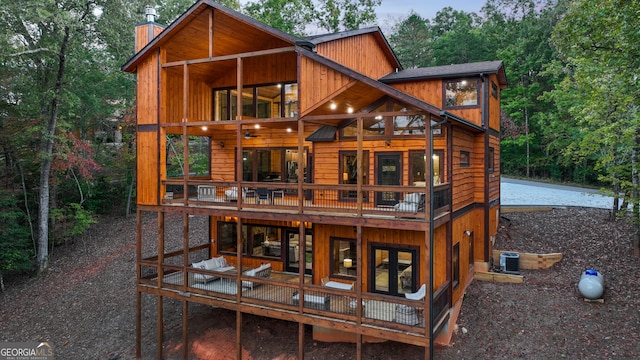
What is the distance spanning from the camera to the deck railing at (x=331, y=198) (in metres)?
9.91

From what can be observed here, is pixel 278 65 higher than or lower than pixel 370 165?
higher

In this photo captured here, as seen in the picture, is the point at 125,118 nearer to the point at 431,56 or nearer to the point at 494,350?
the point at 494,350

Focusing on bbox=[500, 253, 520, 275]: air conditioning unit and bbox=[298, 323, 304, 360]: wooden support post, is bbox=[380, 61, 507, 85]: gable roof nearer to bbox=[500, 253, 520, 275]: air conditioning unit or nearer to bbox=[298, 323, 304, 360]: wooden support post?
bbox=[500, 253, 520, 275]: air conditioning unit

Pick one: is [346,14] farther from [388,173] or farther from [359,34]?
[388,173]

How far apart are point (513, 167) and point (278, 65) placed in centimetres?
3053

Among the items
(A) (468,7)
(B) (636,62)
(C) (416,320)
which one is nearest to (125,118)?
(C) (416,320)

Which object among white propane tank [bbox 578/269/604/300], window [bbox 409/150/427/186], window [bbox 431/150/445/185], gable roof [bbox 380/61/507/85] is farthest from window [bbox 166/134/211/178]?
white propane tank [bbox 578/269/604/300]

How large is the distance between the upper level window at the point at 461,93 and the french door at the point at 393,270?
6.22 m

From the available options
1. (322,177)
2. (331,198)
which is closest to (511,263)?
(331,198)

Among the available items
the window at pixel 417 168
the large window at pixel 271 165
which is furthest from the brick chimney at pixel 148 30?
the window at pixel 417 168

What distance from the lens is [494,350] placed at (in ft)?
33.4

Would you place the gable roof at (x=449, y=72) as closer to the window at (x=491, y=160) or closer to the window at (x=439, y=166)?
the window at (x=491, y=160)

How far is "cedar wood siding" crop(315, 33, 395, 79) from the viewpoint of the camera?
43.3 feet

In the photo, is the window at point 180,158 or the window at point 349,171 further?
the window at point 180,158
